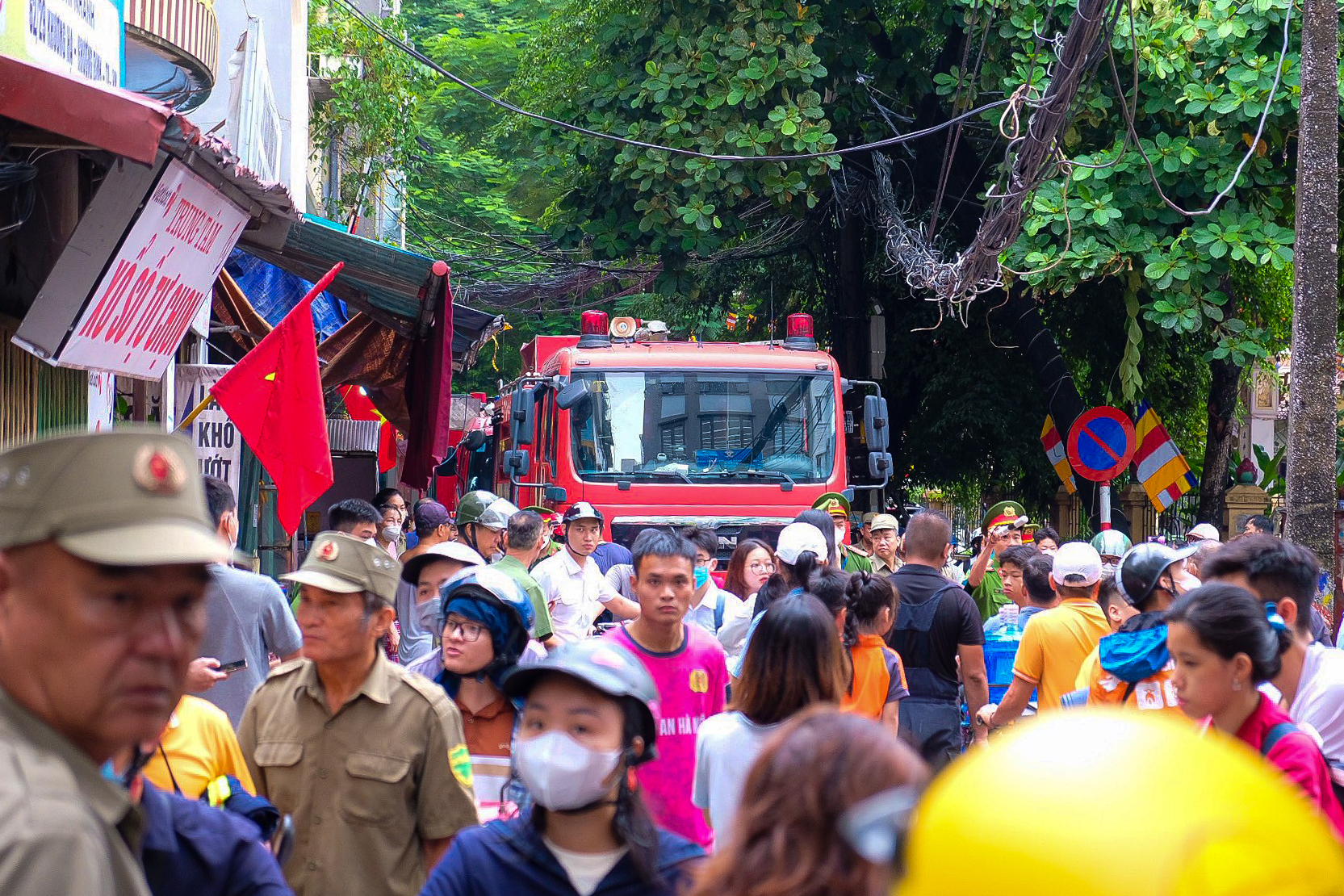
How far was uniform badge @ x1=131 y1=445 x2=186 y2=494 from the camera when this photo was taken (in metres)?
1.74

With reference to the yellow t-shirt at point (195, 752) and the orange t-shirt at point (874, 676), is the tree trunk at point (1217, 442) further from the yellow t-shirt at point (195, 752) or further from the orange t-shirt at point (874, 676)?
the yellow t-shirt at point (195, 752)

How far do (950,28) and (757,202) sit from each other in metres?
3.17

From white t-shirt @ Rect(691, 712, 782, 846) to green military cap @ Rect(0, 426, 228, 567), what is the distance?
214 cm

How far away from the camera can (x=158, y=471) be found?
5.80 feet

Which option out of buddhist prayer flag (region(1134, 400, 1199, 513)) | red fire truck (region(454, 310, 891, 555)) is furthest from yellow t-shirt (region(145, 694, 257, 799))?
buddhist prayer flag (region(1134, 400, 1199, 513))

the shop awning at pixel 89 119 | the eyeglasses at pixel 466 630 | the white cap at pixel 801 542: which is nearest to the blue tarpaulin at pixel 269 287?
the shop awning at pixel 89 119

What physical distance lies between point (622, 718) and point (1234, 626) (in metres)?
1.65

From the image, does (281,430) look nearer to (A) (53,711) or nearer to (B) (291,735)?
(B) (291,735)

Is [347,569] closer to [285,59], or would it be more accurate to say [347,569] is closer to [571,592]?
[571,592]

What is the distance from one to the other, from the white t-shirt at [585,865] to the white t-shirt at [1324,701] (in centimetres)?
255

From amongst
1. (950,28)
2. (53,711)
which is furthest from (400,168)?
(53,711)

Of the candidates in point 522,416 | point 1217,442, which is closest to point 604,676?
point 522,416

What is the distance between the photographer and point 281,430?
7715mm

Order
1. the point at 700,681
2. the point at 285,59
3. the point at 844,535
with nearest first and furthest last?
the point at 700,681, the point at 844,535, the point at 285,59
